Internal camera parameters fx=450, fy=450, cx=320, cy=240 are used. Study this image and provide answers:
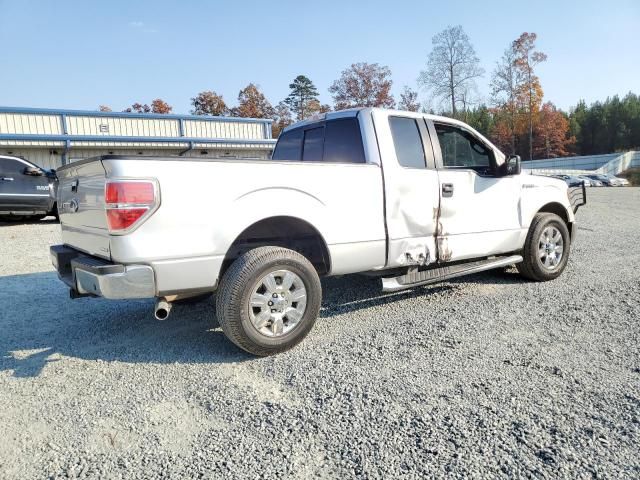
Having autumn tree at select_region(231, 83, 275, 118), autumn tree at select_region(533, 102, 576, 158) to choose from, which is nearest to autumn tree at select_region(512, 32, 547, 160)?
autumn tree at select_region(533, 102, 576, 158)

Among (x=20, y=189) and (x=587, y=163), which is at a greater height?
(x=587, y=163)

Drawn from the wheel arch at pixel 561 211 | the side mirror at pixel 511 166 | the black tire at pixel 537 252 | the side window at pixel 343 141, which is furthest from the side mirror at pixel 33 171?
the wheel arch at pixel 561 211

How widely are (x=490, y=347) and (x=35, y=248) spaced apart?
8603mm

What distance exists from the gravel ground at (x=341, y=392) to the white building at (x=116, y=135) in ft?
57.6

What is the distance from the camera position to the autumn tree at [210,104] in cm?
5434

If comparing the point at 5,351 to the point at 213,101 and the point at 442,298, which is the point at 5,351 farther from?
the point at 213,101

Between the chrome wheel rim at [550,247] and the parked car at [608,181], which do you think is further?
the parked car at [608,181]

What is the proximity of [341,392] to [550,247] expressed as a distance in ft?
13.1

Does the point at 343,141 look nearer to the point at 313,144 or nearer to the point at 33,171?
the point at 313,144

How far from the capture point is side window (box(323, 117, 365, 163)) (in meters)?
4.34

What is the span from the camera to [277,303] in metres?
3.55

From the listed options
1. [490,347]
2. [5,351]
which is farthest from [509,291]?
[5,351]

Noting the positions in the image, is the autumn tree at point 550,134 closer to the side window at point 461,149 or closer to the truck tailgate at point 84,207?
the side window at point 461,149

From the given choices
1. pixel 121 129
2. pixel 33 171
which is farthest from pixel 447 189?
pixel 121 129
